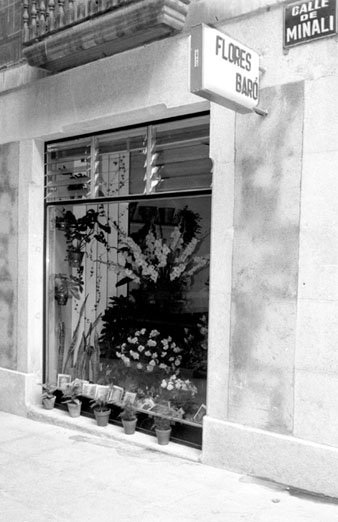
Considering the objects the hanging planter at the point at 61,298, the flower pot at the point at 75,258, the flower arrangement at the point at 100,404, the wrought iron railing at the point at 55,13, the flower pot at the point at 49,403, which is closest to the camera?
the wrought iron railing at the point at 55,13

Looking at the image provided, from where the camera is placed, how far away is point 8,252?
813cm

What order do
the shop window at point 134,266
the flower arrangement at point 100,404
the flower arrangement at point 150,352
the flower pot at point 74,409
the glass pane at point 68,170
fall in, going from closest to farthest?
the shop window at point 134,266 → the flower arrangement at point 150,352 → the flower arrangement at point 100,404 → the flower pot at point 74,409 → the glass pane at point 68,170

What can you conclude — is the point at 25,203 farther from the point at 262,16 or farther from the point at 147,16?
the point at 262,16

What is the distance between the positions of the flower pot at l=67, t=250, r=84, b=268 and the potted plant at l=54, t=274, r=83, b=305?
0.53 feet

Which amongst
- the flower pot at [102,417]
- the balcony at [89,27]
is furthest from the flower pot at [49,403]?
the balcony at [89,27]

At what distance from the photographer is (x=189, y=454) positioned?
6098 millimetres

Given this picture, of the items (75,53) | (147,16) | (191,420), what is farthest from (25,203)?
(191,420)

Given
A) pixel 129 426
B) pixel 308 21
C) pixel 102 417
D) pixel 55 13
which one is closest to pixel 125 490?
pixel 129 426

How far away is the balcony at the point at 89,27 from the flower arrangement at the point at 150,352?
131 inches

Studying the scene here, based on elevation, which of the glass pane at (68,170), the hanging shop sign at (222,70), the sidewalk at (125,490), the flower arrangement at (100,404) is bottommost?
the sidewalk at (125,490)

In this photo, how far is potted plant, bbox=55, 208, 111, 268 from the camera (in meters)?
7.64

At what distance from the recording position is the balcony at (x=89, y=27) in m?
6.02

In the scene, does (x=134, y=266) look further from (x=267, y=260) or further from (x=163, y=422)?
(x=267, y=260)

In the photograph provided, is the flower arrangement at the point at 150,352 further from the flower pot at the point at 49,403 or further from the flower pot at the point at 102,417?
the flower pot at the point at 49,403
